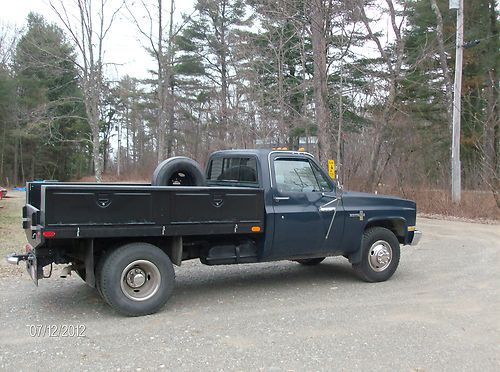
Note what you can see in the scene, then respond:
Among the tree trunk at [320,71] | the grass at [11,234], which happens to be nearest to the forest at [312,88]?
the tree trunk at [320,71]

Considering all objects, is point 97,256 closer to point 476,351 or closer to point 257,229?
point 257,229

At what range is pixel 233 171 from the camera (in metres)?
7.32

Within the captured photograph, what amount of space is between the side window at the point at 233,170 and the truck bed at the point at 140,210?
638mm

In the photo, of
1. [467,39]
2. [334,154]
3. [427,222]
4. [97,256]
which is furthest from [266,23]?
[97,256]

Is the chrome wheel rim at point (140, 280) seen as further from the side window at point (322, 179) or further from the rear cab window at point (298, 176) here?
the side window at point (322, 179)

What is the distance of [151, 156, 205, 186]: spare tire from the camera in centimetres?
671

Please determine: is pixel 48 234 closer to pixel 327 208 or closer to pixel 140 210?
pixel 140 210

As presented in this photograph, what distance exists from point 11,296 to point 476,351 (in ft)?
18.2

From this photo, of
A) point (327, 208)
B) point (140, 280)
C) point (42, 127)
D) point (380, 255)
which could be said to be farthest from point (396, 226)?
point (42, 127)

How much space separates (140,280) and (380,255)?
12.0ft

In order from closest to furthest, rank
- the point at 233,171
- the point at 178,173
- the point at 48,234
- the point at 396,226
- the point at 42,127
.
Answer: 1. the point at 48,234
2. the point at 178,173
3. the point at 233,171
4. the point at 396,226
5. the point at 42,127

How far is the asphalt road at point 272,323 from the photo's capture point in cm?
439

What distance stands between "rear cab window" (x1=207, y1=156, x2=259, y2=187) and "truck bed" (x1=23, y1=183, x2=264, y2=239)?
595 millimetres

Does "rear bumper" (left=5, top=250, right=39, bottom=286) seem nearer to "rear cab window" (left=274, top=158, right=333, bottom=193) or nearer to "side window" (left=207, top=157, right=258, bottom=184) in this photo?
"side window" (left=207, top=157, right=258, bottom=184)
